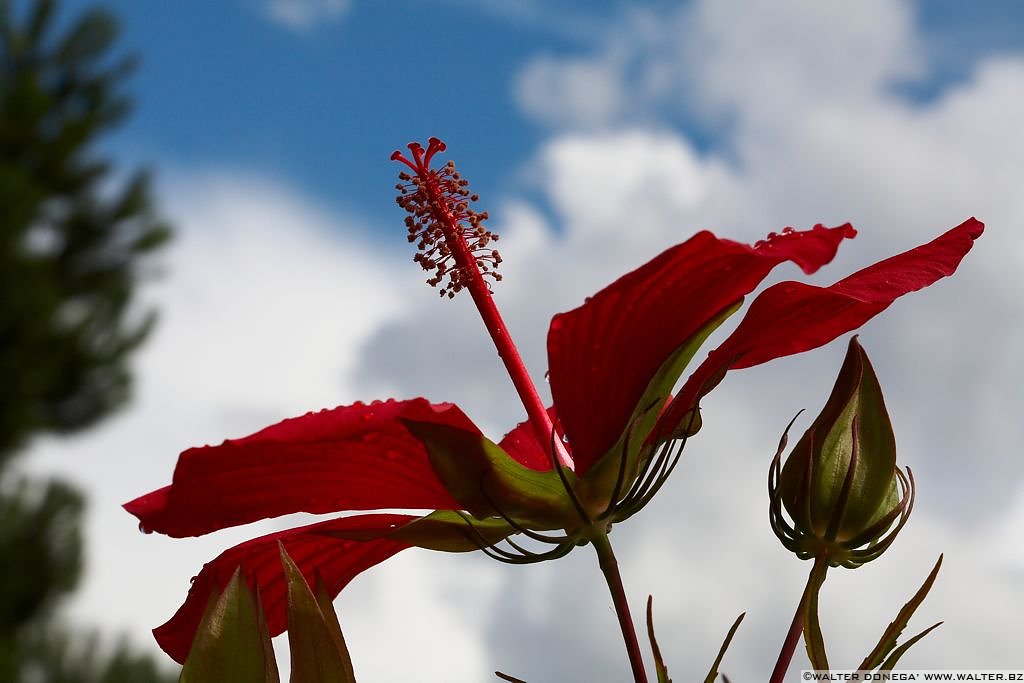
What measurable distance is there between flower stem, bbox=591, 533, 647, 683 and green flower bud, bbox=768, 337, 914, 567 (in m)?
0.09

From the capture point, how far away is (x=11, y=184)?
9.06 meters

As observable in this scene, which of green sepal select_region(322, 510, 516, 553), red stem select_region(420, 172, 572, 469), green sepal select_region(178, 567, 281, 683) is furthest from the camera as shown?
red stem select_region(420, 172, 572, 469)

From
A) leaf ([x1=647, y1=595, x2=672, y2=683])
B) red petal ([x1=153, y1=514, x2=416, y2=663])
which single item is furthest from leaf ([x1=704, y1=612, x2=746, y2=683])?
red petal ([x1=153, y1=514, x2=416, y2=663])

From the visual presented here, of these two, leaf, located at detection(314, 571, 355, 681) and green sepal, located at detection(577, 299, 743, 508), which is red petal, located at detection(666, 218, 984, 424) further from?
leaf, located at detection(314, 571, 355, 681)

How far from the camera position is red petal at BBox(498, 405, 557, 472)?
2.57ft

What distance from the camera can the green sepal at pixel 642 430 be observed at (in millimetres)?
607

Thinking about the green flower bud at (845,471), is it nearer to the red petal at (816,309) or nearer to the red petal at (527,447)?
the red petal at (816,309)

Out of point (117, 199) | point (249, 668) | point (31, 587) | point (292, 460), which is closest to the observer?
point (249, 668)

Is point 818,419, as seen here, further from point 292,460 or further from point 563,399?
point 292,460

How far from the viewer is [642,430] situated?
2.02 feet

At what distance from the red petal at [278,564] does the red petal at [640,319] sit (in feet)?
0.40

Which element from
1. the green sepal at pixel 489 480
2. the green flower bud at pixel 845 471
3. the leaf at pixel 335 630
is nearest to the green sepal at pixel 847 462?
the green flower bud at pixel 845 471

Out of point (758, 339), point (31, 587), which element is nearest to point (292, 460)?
point (758, 339)

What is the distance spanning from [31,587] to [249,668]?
8.98 metres
